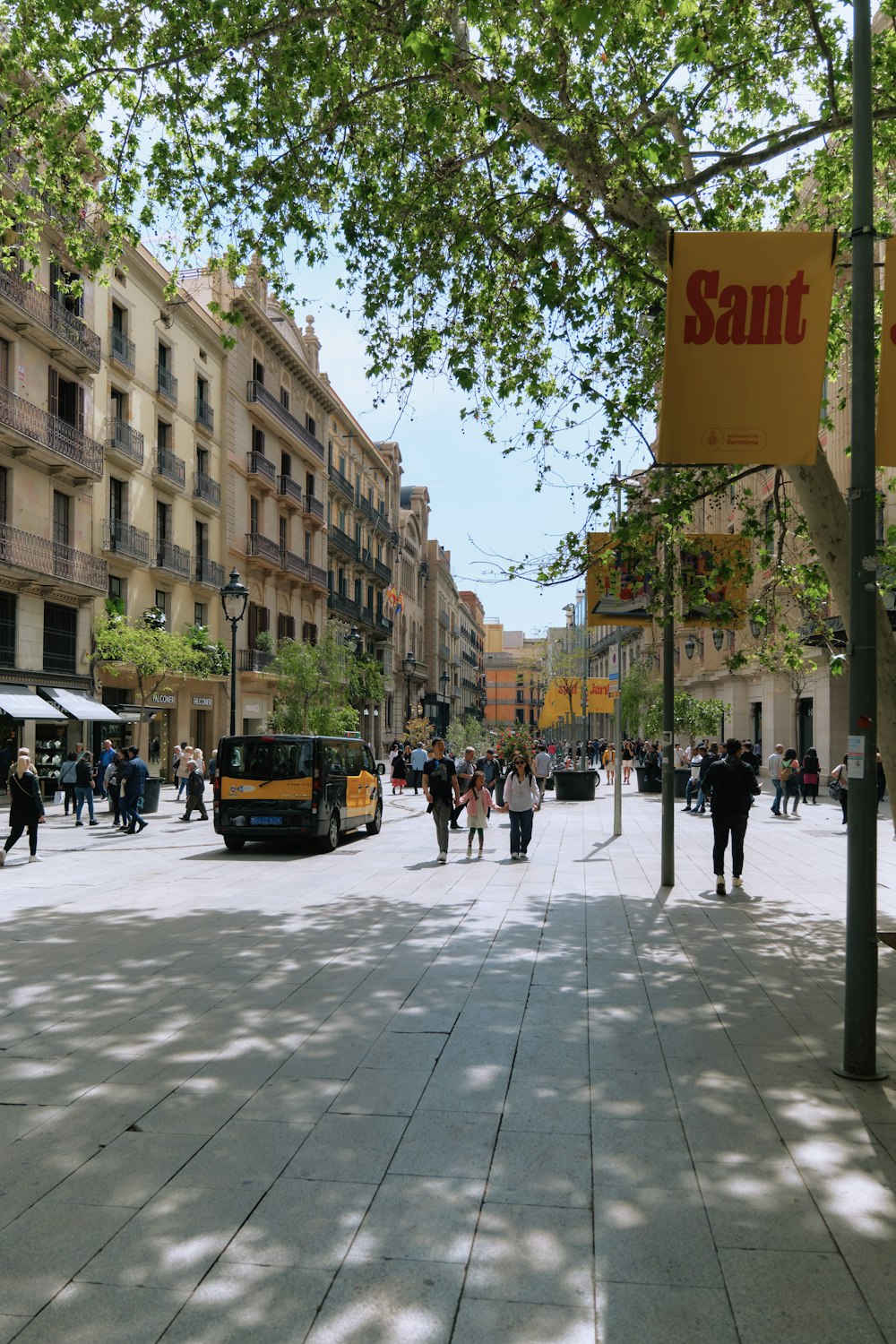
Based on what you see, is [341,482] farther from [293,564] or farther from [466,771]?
[466,771]

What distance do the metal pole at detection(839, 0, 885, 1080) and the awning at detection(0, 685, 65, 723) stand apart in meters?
22.2

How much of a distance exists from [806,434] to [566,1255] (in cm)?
456

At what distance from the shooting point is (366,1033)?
5945 mm

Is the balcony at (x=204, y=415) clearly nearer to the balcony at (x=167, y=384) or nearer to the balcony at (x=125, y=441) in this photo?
the balcony at (x=167, y=384)

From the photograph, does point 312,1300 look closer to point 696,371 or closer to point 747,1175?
point 747,1175

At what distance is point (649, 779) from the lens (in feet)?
107

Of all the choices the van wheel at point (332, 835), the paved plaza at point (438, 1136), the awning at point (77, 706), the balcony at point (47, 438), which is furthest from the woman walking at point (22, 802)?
the balcony at point (47, 438)

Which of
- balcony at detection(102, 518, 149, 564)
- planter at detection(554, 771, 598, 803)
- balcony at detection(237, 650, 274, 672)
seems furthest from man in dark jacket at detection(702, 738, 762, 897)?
balcony at detection(237, 650, 274, 672)

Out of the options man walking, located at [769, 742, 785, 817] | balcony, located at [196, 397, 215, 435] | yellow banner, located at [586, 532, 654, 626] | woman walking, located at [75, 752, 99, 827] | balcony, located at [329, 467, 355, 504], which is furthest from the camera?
balcony, located at [329, 467, 355, 504]

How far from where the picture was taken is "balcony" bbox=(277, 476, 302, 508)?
45.6 meters

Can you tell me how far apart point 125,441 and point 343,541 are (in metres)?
23.5

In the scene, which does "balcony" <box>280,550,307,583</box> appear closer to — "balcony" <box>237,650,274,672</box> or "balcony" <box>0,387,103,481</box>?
"balcony" <box>237,650,274,672</box>

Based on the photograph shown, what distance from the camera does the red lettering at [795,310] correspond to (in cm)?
600

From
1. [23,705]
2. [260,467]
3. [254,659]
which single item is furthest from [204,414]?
[23,705]
